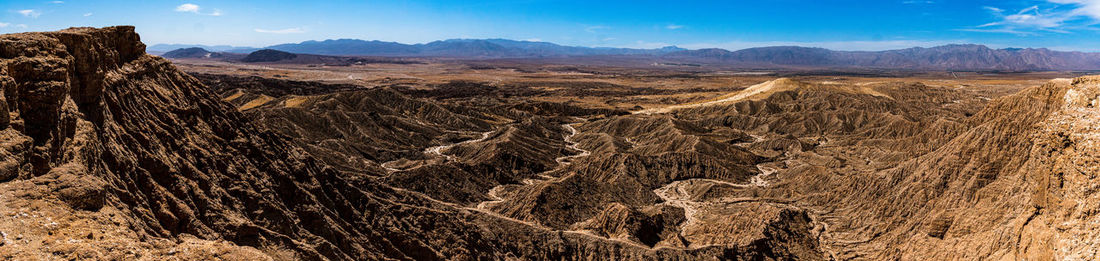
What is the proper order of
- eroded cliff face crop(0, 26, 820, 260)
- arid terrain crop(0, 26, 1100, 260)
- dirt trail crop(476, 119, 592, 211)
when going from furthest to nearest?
dirt trail crop(476, 119, 592, 211)
arid terrain crop(0, 26, 1100, 260)
eroded cliff face crop(0, 26, 820, 260)

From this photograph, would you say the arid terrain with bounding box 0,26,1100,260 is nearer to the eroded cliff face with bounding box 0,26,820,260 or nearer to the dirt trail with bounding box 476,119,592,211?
the eroded cliff face with bounding box 0,26,820,260

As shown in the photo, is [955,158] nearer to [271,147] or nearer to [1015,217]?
[1015,217]

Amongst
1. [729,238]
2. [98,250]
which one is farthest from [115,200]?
[729,238]

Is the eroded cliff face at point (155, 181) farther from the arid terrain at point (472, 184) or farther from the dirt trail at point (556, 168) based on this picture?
the dirt trail at point (556, 168)

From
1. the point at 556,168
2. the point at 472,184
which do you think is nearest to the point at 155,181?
the point at 472,184

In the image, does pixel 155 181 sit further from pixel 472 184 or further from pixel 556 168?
Result: pixel 556 168

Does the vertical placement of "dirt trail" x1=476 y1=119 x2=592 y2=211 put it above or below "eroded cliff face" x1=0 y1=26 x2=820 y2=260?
below

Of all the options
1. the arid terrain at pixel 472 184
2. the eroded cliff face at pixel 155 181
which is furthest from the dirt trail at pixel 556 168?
the eroded cliff face at pixel 155 181

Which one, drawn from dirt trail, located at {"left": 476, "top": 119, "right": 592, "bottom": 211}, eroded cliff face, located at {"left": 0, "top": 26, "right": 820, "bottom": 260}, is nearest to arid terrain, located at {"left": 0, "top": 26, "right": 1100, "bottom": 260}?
eroded cliff face, located at {"left": 0, "top": 26, "right": 820, "bottom": 260}
